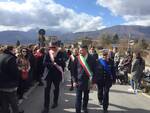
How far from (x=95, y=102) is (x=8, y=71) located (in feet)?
17.2

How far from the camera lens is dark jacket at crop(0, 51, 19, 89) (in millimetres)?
8453

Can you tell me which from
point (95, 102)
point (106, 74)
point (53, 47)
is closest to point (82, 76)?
point (106, 74)

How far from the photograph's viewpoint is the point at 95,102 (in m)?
13.2

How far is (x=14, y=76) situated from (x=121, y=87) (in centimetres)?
1054

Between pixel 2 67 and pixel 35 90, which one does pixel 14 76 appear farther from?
pixel 35 90

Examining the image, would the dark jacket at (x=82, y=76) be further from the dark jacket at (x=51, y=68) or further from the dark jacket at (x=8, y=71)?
the dark jacket at (x=8, y=71)

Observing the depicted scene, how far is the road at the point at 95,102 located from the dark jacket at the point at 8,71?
283cm

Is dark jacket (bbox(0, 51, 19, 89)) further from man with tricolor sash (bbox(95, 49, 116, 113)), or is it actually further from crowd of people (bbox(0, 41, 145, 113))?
man with tricolor sash (bbox(95, 49, 116, 113))

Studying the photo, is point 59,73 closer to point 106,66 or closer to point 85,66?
point 85,66

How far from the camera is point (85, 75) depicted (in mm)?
10367

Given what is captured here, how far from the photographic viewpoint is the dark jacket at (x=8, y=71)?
8453 millimetres

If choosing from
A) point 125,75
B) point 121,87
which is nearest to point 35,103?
point 121,87

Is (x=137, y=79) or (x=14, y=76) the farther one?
(x=137, y=79)

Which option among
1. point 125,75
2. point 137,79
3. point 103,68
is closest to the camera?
point 103,68
